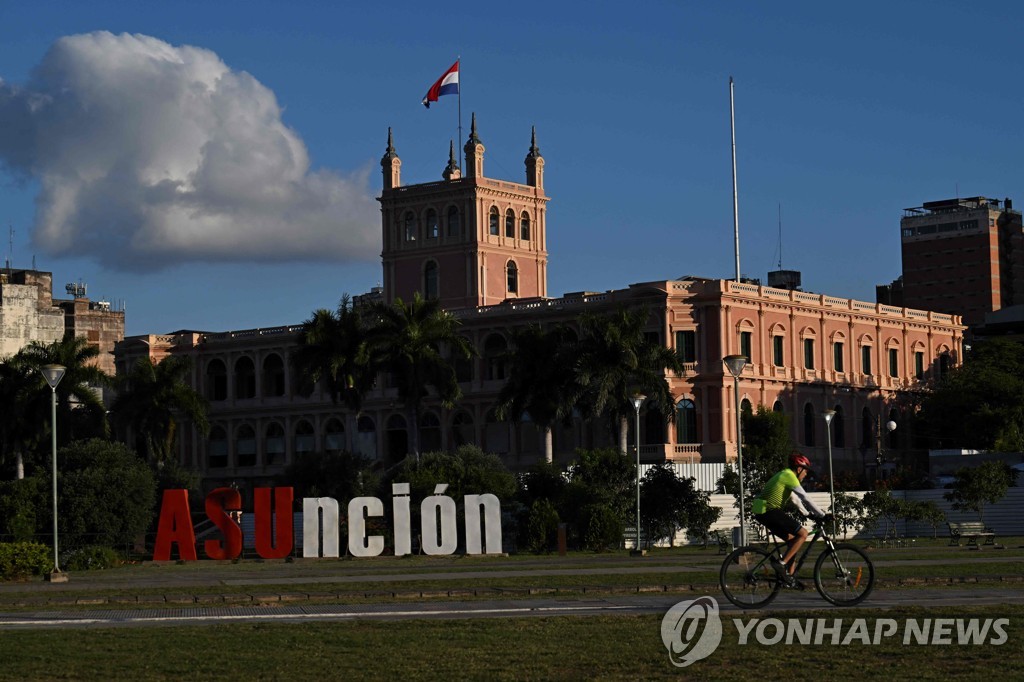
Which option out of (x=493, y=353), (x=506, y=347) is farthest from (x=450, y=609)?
(x=493, y=353)

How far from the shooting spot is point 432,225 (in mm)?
112188

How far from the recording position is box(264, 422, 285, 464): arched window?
11069 cm

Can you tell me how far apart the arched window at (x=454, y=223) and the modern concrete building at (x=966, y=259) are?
2759 inches

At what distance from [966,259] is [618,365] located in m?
99.8

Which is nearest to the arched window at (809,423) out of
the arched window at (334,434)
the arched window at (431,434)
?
the arched window at (431,434)

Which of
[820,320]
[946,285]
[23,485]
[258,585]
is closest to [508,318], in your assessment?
[820,320]

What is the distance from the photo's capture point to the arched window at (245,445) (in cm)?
11200

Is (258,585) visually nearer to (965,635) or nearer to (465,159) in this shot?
(965,635)

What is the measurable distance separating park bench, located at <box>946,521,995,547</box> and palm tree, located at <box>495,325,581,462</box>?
843 inches

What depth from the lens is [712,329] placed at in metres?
95.1

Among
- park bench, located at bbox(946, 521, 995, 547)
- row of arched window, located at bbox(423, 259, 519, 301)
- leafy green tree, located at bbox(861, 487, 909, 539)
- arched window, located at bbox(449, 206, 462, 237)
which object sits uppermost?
arched window, located at bbox(449, 206, 462, 237)

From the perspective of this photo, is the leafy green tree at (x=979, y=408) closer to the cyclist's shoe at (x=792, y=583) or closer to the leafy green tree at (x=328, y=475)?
the leafy green tree at (x=328, y=475)

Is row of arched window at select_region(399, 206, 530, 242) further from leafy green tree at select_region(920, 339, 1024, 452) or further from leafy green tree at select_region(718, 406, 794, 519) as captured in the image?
leafy green tree at select_region(920, 339, 1024, 452)

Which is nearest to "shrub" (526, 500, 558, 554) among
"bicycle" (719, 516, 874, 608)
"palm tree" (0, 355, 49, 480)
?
"bicycle" (719, 516, 874, 608)
